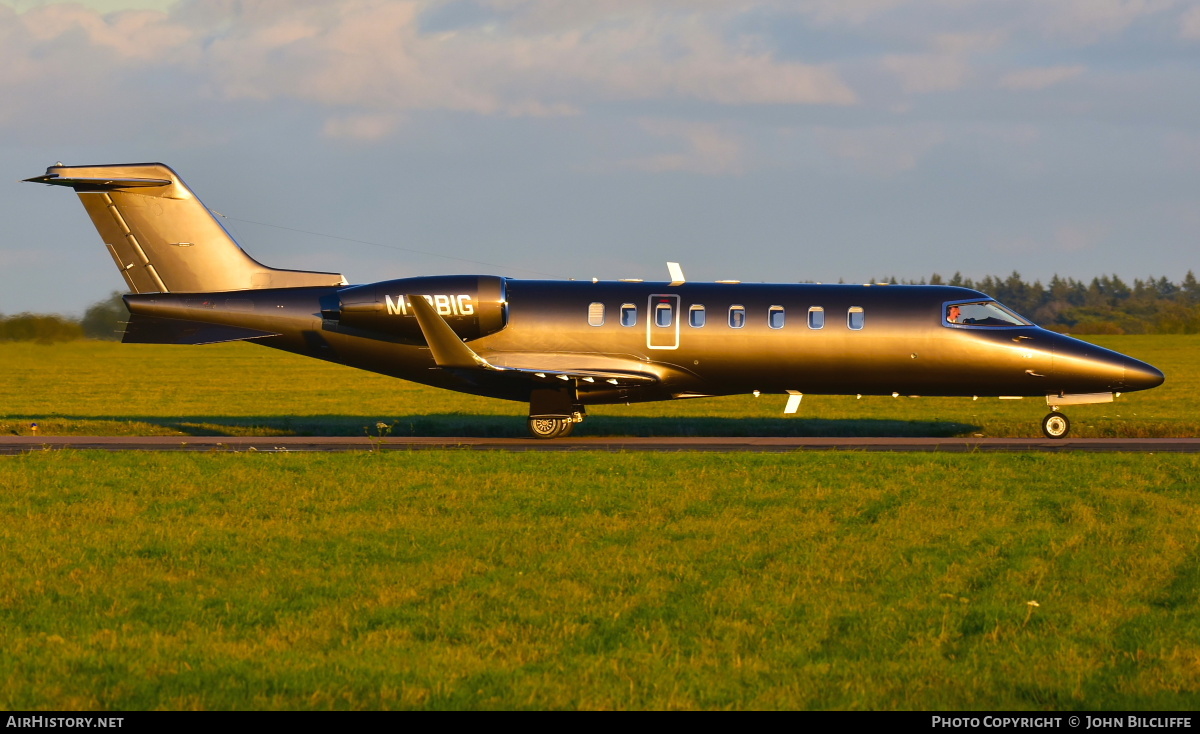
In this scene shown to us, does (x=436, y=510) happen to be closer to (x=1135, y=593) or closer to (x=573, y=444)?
(x=1135, y=593)

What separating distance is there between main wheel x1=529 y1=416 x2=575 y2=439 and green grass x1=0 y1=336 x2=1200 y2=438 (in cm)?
110

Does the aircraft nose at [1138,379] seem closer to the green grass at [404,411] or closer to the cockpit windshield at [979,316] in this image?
the cockpit windshield at [979,316]

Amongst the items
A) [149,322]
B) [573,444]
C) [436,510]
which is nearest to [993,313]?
[573,444]

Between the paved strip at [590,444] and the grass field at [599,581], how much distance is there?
2645 mm

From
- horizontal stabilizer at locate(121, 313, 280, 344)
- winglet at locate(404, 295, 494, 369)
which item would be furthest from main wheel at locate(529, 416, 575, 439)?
horizontal stabilizer at locate(121, 313, 280, 344)

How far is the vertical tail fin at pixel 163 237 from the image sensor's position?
2506 centimetres

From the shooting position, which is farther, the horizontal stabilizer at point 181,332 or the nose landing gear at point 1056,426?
the nose landing gear at point 1056,426

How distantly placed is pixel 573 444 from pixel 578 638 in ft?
49.2

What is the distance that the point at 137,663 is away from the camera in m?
8.25

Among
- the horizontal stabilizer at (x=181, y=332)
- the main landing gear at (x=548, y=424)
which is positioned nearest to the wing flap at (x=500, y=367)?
the main landing gear at (x=548, y=424)

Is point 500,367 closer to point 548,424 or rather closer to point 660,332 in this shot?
point 548,424

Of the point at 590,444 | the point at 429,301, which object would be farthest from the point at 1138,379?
the point at 429,301

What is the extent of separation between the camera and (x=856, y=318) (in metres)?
24.6

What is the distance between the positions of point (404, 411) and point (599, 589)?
26066mm
